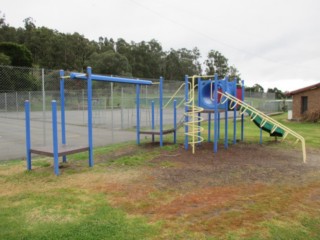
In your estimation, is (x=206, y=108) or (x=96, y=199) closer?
(x=96, y=199)

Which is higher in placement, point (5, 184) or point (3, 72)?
point (3, 72)

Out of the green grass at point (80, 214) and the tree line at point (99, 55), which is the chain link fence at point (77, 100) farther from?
the tree line at point (99, 55)

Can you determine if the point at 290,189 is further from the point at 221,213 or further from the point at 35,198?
the point at 35,198

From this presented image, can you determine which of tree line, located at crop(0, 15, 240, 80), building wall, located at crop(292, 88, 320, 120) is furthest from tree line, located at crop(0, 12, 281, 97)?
building wall, located at crop(292, 88, 320, 120)

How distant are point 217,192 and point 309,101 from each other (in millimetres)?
19593

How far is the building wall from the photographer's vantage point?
2095 centimetres

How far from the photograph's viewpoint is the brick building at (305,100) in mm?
20967

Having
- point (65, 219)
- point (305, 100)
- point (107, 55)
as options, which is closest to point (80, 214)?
point (65, 219)

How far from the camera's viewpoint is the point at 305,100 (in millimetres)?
22078

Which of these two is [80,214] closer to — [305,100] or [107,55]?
[305,100]

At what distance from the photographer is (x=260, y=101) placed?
3081 cm

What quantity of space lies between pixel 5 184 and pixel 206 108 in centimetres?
612

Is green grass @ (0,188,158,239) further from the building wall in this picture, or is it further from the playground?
the building wall

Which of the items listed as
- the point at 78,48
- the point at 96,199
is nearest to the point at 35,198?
the point at 96,199
